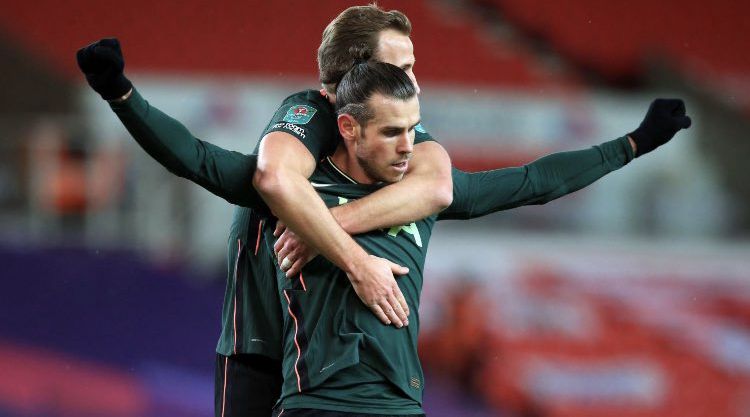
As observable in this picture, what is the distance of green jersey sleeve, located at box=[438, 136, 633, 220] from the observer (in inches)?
112

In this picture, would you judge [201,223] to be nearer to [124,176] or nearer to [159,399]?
[124,176]

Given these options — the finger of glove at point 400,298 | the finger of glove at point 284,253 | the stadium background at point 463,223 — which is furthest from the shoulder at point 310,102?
the stadium background at point 463,223

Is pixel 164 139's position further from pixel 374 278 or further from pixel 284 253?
pixel 374 278

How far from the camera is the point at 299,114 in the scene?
276 cm

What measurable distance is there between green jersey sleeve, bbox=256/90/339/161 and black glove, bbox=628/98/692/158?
82cm

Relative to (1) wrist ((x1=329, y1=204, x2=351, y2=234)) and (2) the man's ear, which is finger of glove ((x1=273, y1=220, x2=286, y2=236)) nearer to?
(1) wrist ((x1=329, y1=204, x2=351, y2=234))

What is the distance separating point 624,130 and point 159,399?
491 centimetres

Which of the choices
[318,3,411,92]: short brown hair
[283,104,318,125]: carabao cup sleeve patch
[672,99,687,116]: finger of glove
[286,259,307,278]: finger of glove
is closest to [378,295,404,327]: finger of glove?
[286,259,307,278]: finger of glove

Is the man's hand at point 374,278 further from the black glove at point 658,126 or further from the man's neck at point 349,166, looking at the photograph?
the black glove at point 658,126

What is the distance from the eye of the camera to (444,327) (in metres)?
7.11

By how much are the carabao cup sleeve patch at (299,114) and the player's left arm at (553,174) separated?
15.0 inches

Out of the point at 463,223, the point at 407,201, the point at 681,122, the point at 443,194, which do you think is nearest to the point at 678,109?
the point at 681,122

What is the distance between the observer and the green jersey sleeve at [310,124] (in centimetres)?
267

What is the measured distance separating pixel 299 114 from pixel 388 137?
12.2 inches
